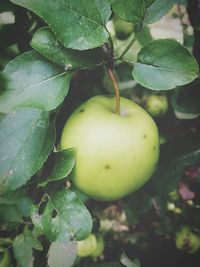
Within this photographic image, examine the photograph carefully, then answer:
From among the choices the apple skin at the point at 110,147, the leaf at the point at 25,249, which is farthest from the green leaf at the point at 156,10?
the leaf at the point at 25,249

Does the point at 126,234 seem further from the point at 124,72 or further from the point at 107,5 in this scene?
the point at 107,5

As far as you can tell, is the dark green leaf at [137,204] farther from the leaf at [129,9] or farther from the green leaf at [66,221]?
the leaf at [129,9]

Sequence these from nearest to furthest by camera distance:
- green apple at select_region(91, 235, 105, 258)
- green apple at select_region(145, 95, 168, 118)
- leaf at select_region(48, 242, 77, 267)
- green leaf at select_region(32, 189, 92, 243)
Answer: green leaf at select_region(32, 189, 92, 243) < leaf at select_region(48, 242, 77, 267) < green apple at select_region(145, 95, 168, 118) < green apple at select_region(91, 235, 105, 258)

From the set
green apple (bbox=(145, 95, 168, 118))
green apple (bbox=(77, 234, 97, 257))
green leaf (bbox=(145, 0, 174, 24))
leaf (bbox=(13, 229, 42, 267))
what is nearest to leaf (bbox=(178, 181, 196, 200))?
green apple (bbox=(145, 95, 168, 118))

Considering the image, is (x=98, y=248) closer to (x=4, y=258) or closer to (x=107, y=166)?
(x=4, y=258)

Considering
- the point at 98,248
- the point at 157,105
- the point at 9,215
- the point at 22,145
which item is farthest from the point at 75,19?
Answer: the point at 98,248

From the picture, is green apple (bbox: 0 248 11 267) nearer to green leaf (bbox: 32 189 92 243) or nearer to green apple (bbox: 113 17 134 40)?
green leaf (bbox: 32 189 92 243)

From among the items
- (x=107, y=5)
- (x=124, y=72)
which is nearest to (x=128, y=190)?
(x=107, y=5)
